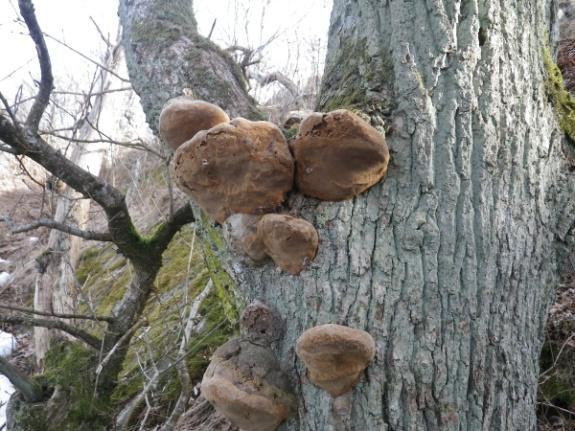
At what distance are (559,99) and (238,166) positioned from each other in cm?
133

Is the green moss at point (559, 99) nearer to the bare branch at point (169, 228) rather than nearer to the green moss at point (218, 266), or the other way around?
the green moss at point (218, 266)

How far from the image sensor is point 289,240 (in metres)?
1.32

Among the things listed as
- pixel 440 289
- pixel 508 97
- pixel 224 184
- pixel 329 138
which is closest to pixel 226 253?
pixel 224 184

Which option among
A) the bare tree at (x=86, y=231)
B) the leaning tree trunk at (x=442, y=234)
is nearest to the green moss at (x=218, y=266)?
the leaning tree trunk at (x=442, y=234)

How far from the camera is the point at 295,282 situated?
1.39m

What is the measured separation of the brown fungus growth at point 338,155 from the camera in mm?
1256

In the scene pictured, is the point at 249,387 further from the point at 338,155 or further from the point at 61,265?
the point at 61,265

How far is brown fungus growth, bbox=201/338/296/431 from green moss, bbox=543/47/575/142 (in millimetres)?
1418

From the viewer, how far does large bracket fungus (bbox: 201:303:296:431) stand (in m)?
1.22

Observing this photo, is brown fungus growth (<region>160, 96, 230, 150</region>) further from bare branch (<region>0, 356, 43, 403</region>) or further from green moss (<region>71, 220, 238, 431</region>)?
bare branch (<region>0, 356, 43, 403</region>)

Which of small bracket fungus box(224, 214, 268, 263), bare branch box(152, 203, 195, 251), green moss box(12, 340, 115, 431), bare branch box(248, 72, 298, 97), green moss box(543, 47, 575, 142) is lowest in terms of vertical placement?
green moss box(12, 340, 115, 431)

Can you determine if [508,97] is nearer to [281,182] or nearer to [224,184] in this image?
[281,182]

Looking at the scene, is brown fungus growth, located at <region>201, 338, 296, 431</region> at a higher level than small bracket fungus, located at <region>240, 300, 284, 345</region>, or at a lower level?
lower

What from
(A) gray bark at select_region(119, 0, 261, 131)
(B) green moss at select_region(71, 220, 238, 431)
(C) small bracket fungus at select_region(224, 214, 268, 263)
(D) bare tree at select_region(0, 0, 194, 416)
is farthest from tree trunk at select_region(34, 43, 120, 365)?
(C) small bracket fungus at select_region(224, 214, 268, 263)
